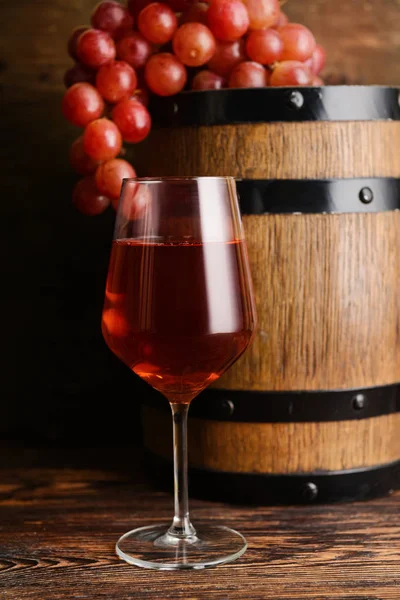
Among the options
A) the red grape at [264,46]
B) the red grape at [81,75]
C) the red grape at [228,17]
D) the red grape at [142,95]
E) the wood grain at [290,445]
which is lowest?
the wood grain at [290,445]

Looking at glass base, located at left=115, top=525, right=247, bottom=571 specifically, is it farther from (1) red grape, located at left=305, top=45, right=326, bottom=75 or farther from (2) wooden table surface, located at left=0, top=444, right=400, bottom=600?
(1) red grape, located at left=305, top=45, right=326, bottom=75

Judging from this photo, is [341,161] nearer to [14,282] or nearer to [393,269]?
[393,269]

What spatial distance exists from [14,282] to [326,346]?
0.66 m

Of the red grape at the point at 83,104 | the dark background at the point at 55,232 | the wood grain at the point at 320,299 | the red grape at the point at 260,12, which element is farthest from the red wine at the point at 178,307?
the dark background at the point at 55,232

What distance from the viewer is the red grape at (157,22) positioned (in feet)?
4.07

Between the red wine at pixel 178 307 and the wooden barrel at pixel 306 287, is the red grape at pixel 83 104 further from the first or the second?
the red wine at pixel 178 307

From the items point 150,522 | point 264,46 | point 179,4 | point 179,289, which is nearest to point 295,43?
point 264,46

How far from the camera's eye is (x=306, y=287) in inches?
47.7

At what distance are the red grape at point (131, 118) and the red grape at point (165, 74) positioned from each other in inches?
1.5

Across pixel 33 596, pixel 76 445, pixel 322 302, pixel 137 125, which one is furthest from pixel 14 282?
pixel 33 596

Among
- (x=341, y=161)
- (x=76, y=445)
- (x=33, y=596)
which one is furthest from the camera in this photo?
(x=76, y=445)

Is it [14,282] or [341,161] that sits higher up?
[341,161]

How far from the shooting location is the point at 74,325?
64.3 inches

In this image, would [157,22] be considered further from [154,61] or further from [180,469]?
[180,469]
